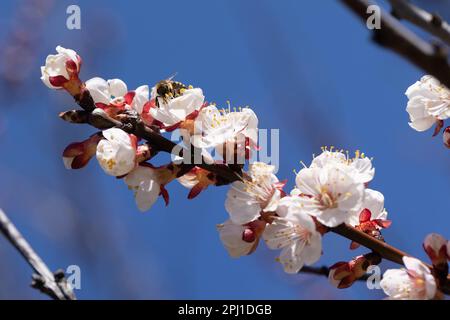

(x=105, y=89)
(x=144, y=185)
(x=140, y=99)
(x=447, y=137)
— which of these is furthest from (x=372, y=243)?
(x=105, y=89)

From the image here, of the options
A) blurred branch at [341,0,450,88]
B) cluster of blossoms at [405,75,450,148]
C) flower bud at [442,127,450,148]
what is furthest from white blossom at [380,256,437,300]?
blurred branch at [341,0,450,88]

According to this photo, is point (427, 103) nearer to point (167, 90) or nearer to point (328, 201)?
point (328, 201)

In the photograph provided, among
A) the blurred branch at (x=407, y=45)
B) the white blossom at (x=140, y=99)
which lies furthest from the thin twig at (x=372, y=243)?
the blurred branch at (x=407, y=45)

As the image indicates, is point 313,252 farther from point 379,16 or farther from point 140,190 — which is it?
point 379,16

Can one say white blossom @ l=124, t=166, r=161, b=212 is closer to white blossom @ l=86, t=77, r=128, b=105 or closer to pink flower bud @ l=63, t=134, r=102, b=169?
pink flower bud @ l=63, t=134, r=102, b=169

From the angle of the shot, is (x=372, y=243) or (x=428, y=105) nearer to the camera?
(x=372, y=243)
